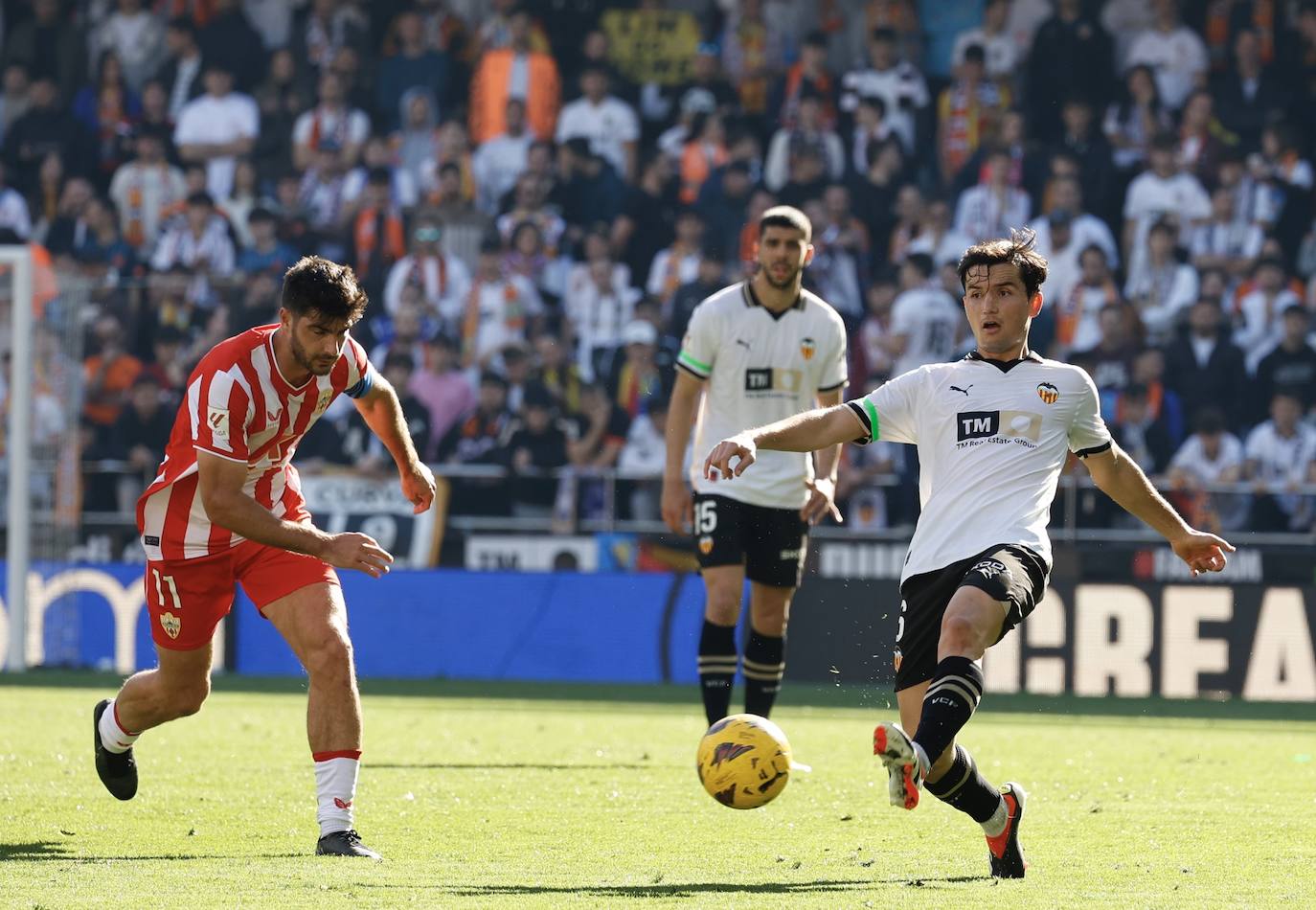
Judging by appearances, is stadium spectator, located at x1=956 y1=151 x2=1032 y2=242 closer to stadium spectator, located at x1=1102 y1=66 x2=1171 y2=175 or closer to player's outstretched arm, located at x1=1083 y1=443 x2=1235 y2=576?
stadium spectator, located at x1=1102 y1=66 x2=1171 y2=175

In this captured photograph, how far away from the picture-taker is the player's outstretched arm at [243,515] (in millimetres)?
6340

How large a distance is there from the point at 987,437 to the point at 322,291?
2.16 m

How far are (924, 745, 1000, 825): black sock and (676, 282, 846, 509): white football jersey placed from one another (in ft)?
12.3

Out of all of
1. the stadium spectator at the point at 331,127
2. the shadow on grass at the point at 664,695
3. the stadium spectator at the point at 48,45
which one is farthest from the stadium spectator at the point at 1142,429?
the stadium spectator at the point at 48,45

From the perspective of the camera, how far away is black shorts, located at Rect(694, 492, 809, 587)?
948cm

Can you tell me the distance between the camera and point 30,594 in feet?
51.6

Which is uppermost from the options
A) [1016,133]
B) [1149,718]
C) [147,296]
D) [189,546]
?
[1016,133]

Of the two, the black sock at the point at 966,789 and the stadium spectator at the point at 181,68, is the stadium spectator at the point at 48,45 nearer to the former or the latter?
the stadium spectator at the point at 181,68

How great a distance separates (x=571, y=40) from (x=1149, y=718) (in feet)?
38.0

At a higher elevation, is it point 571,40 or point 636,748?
point 571,40

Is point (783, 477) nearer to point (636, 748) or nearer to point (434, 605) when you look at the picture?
point (636, 748)

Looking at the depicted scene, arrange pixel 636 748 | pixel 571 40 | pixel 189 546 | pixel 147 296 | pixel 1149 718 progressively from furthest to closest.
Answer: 1. pixel 571 40
2. pixel 147 296
3. pixel 1149 718
4. pixel 636 748
5. pixel 189 546

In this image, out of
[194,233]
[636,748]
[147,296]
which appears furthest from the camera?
[194,233]

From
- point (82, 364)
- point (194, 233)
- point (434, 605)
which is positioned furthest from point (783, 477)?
point (194, 233)
